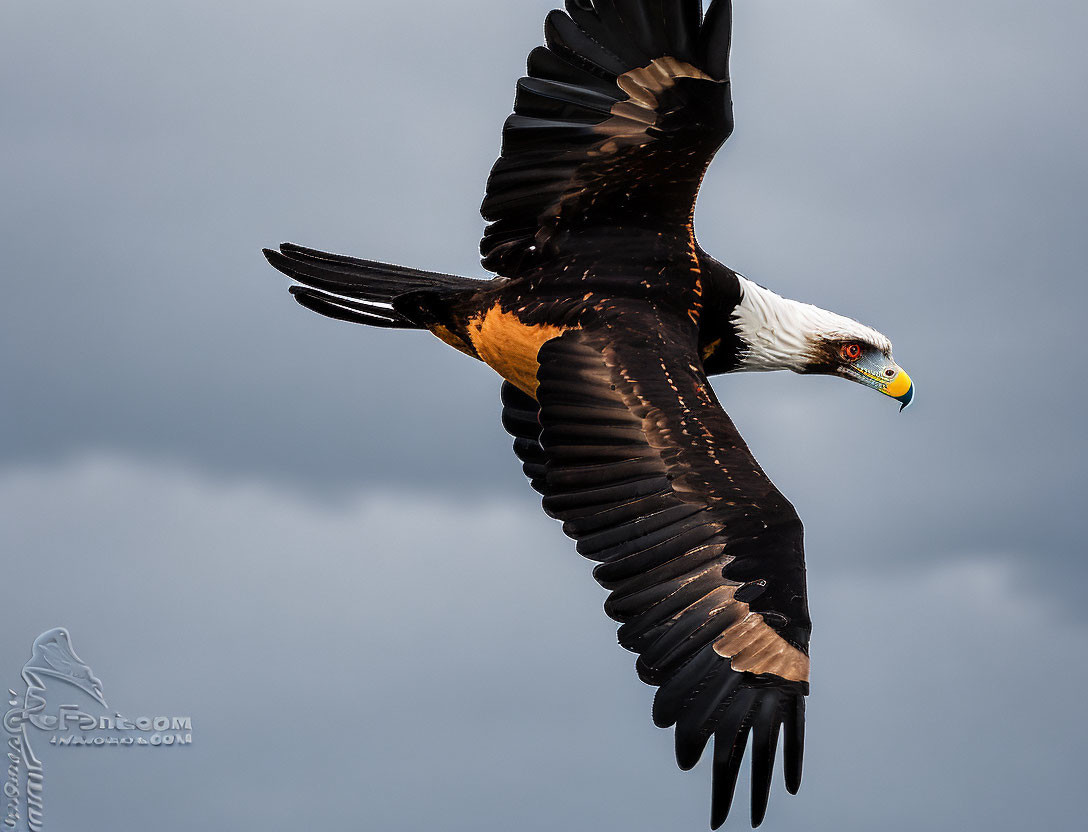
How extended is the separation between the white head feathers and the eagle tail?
1611 mm

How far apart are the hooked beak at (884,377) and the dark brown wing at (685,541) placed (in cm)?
172

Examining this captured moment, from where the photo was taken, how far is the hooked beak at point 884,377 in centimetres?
1001

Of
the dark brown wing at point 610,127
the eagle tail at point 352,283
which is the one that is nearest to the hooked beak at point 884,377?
the dark brown wing at point 610,127

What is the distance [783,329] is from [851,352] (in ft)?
1.66

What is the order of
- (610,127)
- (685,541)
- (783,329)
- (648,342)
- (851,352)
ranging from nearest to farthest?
(685,541)
(648,342)
(610,127)
(783,329)
(851,352)

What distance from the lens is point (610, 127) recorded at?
8.84 metres

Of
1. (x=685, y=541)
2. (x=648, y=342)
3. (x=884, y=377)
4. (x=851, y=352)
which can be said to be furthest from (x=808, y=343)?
(x=685, y=541)

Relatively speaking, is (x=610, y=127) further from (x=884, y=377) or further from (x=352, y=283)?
(x=884, y=377)

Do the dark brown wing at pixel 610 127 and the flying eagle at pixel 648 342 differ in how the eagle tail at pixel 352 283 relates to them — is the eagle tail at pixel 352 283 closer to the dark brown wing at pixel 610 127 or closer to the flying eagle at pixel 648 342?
the flying eagle at pixel 648 342

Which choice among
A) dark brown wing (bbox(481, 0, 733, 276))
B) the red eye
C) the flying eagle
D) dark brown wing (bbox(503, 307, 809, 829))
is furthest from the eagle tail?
the red eye

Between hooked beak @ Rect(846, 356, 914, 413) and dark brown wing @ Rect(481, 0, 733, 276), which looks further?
hooked beak @ Rect(846, 356, 914, 413)

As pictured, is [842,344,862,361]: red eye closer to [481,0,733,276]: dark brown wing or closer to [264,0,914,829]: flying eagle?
[264,0,914,829]: flying eagle

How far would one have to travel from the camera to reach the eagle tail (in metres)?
9.78

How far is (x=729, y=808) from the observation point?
755 centimetres
